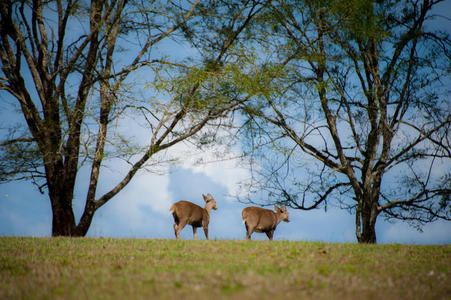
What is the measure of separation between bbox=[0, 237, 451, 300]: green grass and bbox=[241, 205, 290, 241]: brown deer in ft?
11.3

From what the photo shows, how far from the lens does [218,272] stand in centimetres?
526

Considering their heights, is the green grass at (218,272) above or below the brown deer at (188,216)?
below

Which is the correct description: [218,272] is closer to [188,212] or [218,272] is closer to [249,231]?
[188,212]

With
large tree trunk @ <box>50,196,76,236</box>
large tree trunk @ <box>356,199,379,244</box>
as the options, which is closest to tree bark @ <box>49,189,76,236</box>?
large tree trunk @ <box>50,196,76,236</box>

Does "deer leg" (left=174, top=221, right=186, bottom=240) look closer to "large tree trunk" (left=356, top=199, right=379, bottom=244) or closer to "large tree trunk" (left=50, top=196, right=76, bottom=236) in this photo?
"large tree trunk" (left=50, top=196, right=76, bottom=236)

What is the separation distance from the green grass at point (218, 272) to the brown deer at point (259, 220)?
11.3 ft

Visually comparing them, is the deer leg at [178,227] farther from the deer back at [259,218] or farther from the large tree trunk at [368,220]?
the large tree trunk at [368,220]

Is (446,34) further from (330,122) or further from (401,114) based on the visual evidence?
(330,122)

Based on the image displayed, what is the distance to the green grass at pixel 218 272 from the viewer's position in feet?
14.8

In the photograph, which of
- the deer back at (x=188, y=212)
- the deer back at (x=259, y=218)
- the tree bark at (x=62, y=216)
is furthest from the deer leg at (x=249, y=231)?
the tree bark at (x=62, y=216)

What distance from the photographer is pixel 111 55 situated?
1223 centimetres

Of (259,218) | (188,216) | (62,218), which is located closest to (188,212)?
(188,216)

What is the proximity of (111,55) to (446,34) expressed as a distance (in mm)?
10289

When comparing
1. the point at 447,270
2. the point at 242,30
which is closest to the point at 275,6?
the point at 242,30
